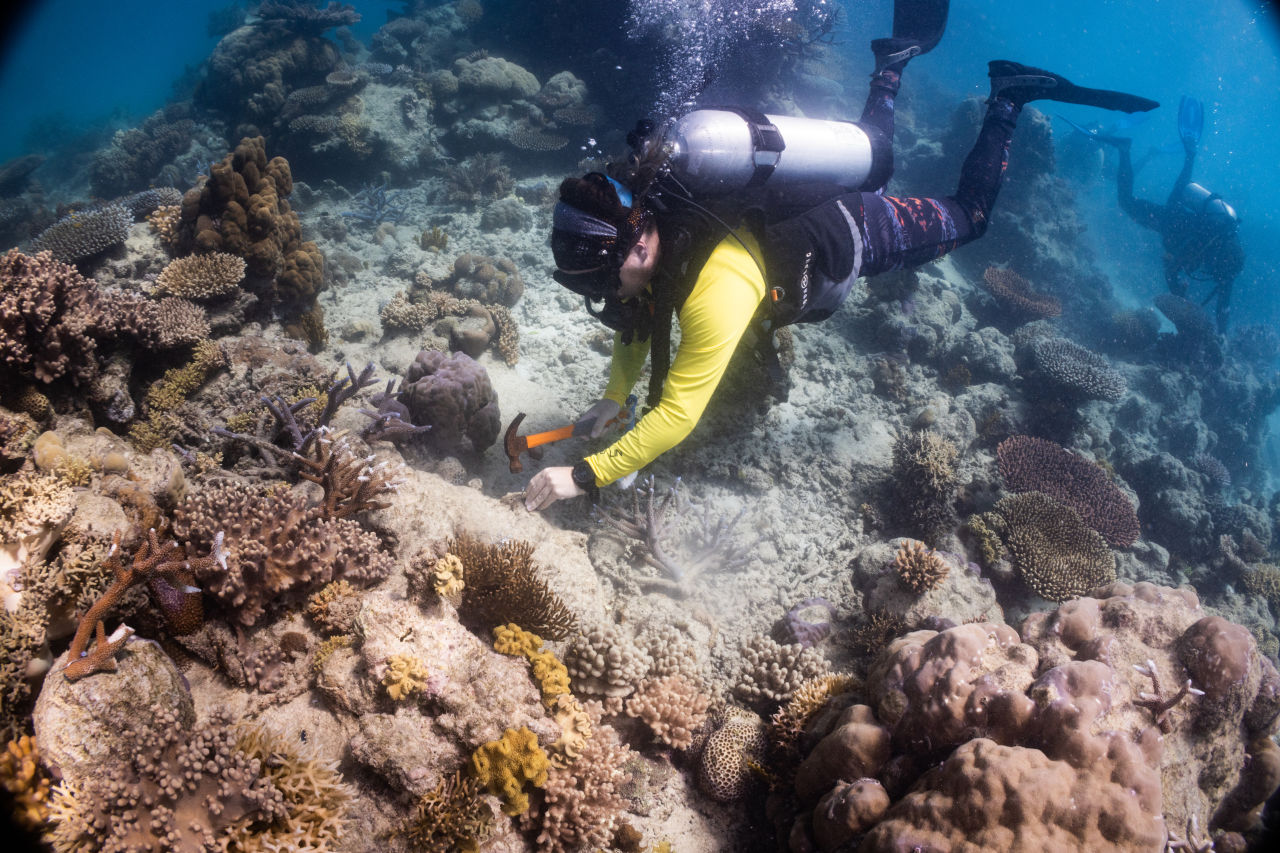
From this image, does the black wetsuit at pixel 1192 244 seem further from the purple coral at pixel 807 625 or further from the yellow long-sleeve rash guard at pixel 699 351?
the yellow long-sleeve rash guard at pixel 699 351

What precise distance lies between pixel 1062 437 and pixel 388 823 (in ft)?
33.3

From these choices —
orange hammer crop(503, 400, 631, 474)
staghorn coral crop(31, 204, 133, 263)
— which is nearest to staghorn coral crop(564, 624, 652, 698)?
orange hammer crop(503, 400, 631, 474)

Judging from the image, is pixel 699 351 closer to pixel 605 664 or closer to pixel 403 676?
pixel 605 664

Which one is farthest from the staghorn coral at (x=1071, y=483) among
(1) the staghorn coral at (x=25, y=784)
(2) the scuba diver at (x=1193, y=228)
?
(2) the scuba diver at (x=1193, y=228)

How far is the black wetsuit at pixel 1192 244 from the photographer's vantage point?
50.8 feet

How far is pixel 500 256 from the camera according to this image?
9156mm

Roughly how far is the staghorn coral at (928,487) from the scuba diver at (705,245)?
2051 millimetres

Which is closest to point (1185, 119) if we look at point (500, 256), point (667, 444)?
point (500, 256)

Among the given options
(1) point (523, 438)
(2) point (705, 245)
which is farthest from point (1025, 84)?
(1) point (523, 438)

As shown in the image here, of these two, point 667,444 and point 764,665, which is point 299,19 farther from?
point 764,665

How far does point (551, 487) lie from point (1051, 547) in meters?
5.26

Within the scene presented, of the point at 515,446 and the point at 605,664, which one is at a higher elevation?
the point at 515,446

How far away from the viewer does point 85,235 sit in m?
5.41

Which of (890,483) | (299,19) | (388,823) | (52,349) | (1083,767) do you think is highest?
(299,19)
